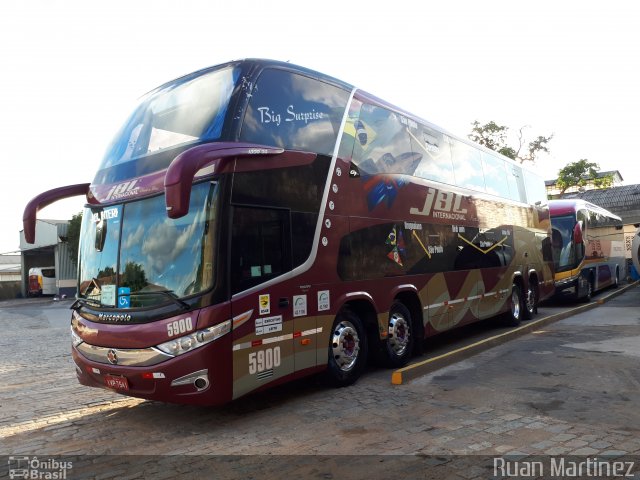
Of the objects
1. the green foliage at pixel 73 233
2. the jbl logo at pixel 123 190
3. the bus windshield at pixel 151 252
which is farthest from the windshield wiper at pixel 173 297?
the green foliage at pixel 73 233

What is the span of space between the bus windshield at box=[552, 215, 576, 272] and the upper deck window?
488 inches

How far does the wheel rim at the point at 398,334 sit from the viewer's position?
802 cm

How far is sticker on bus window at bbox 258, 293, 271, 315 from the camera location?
19.1 ft

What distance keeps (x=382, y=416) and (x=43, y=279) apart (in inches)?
1597

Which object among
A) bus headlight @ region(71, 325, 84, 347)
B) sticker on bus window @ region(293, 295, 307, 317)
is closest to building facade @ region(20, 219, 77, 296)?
bus headlight @ region(71, 325, 84, 347)

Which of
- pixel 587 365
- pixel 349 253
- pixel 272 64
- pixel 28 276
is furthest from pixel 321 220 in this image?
pixel 28 276

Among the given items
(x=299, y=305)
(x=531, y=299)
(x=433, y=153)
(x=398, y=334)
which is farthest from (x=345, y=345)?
(x=531, y=299)

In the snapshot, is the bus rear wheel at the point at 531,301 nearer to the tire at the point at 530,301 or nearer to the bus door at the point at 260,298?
the tire at the point at 530,301

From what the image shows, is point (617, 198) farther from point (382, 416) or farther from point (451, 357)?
point (382, 416)

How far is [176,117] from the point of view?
20.7ft

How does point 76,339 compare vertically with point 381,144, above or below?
below

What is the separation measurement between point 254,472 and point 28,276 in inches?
1705

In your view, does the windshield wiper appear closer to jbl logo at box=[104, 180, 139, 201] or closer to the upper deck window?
jbl logo at box=[104, 180, 139, 201]

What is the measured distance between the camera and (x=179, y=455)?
480 cm
